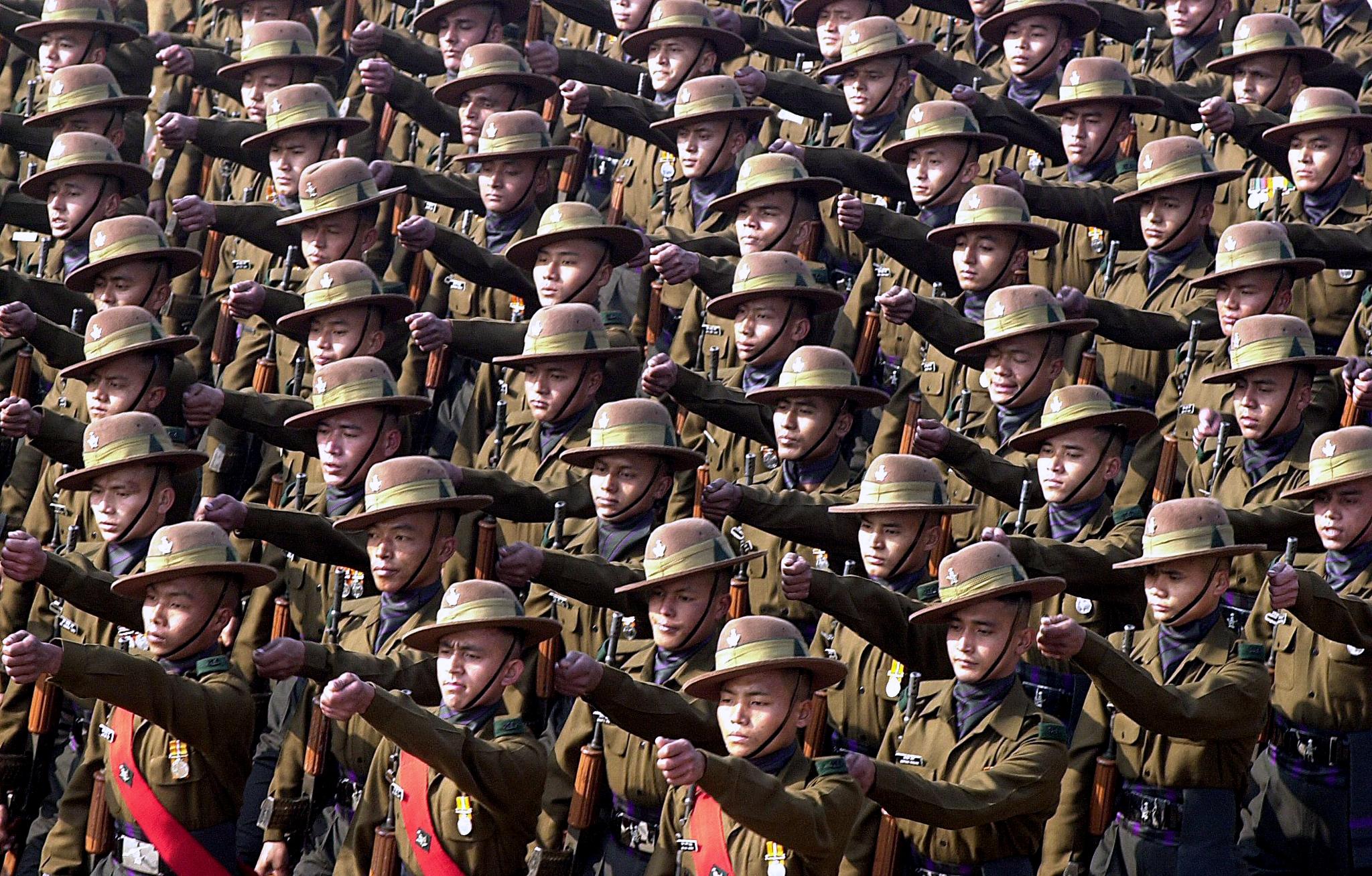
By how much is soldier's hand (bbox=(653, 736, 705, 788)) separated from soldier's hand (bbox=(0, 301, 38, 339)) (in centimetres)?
592

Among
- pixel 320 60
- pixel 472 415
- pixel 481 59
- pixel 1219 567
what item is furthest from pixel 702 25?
pixel 1219 567

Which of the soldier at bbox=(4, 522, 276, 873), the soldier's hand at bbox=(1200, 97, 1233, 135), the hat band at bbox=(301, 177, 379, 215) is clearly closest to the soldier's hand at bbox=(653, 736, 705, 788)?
the soldier at bbox=(4, 522, 276, 873)

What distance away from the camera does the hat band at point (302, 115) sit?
1512cm

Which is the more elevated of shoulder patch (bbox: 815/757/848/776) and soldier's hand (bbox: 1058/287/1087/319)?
shoulder patch (bbox: 815/757/848/776)

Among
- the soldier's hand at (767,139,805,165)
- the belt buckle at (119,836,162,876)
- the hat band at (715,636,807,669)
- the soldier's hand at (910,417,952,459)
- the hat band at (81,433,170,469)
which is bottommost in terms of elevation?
the belt buckle at (119,836,162,876)

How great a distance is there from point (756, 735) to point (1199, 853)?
202 centimetres

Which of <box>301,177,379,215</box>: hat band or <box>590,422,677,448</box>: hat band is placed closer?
<box>590,422,677,448</box>: hat band

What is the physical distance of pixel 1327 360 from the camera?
1216 cm

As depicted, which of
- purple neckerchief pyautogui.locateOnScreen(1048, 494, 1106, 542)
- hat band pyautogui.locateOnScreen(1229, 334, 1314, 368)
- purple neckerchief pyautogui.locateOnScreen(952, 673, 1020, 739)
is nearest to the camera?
purple neckerchief pyautogui.locateOnScreen(952, 673, 1020, 739)

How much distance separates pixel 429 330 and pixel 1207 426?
3966mm

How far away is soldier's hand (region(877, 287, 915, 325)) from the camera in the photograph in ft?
41.9

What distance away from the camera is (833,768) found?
935 centimetres

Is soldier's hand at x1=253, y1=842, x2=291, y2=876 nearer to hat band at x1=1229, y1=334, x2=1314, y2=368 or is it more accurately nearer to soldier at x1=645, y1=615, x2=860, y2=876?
soldier at x1=645, y1=615, x2=860, y2=876

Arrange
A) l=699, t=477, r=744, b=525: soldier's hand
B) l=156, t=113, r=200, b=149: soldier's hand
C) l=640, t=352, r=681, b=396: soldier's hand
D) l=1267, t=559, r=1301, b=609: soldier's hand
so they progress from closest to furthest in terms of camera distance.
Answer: l=1267, t=559, r=1301, b=609: soldier's hand → l=699, t=477, r=744, b=525: soldier's hand → l=640, t=352, r=681, b=396: soldier's hand → l=156, t=113, r=200, b=149: soldier's hand
